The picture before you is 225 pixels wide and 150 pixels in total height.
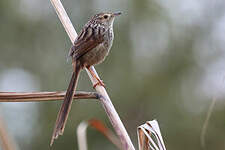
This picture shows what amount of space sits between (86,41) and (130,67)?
1098 cm

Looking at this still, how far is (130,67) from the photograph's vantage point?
14852mm

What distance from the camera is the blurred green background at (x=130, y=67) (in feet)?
42.9

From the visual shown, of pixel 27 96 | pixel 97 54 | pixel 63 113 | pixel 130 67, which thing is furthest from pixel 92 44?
pixel 130 67

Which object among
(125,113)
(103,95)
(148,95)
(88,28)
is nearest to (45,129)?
(125,113)

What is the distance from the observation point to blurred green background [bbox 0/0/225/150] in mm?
13070

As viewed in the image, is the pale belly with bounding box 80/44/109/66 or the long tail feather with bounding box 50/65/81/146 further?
the pale belly with bounding box 80/44/109/66

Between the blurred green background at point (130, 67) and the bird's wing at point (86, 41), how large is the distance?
8.05m

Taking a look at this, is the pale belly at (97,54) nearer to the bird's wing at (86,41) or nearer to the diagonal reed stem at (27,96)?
the bird's wing at (86,41)

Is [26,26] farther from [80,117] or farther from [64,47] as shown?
[80,117]

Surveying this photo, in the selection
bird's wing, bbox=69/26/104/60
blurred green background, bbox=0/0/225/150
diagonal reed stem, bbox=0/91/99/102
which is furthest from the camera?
blurred green background, bbox=0/0/225/150

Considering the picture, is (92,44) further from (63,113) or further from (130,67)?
(130,67)

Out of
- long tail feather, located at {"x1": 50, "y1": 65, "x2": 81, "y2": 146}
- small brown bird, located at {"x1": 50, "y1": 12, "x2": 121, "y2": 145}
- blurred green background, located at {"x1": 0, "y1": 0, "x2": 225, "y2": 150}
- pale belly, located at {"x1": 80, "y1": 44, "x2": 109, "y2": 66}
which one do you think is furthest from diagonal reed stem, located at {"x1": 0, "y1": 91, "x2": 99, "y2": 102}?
blurred green background, located at {"x1": 0, "y1": 0, "x2": 225, "y2": 150}

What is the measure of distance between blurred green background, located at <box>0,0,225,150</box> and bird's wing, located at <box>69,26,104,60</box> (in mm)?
8053

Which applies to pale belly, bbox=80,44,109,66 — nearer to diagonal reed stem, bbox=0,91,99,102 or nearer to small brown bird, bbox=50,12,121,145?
small brown bird, bbox=50,12,121,145
